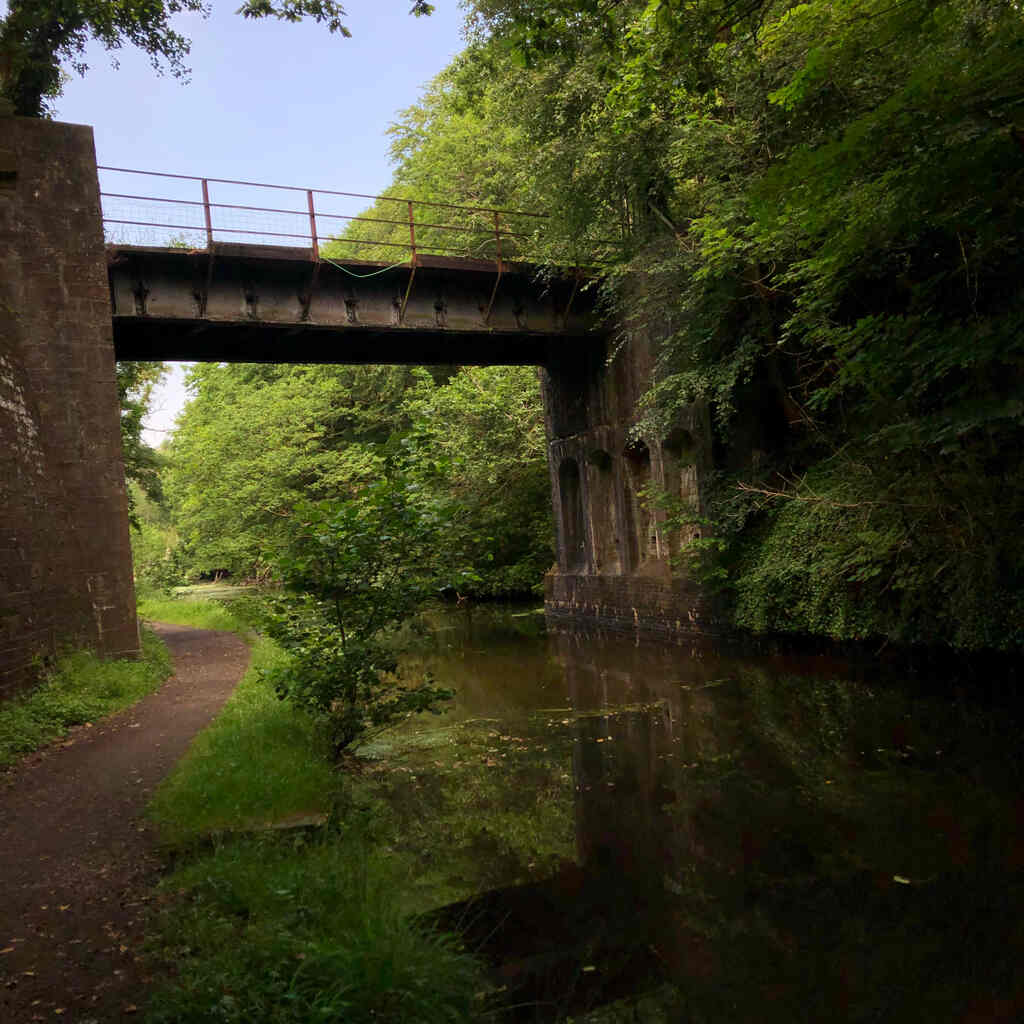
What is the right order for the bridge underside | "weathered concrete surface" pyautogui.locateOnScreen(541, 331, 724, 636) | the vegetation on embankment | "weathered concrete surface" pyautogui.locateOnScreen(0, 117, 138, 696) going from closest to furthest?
"weathered concrete surface" pyautogui.locateOnScreen(0, 117, 138, 696) → the bridge underside → "weathered concrete surface" pyautogui.locateOnScreen(541, 331, 724, 636) → the vegetation on embankment

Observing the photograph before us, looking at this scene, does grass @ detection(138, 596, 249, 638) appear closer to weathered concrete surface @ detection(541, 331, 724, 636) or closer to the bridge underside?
the bridge underside

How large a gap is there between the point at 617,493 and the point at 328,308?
783 centimetres

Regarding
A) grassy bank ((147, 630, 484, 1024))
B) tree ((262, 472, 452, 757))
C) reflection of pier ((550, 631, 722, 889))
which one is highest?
tree ((262, 472, 452, 757))

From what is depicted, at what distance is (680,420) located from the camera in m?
17.5

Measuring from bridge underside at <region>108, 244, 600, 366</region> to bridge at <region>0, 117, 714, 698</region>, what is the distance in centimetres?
4

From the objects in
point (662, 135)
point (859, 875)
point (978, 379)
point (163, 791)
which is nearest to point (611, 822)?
point (859, 875)

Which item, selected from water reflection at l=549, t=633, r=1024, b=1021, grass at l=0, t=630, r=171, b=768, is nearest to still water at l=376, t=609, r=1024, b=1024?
water reflection at l=549, t=633, r=1024, b=1021

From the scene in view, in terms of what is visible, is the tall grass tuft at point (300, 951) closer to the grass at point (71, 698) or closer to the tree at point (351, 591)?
the tree at point (351, 591)

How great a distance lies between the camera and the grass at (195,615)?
21.8m

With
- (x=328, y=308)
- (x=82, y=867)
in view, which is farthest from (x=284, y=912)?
(x=328, y=308)

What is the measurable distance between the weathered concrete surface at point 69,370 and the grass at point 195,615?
681 centimetres

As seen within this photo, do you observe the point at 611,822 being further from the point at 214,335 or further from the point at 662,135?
the point at 214,335

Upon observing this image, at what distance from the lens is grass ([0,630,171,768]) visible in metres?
8.72

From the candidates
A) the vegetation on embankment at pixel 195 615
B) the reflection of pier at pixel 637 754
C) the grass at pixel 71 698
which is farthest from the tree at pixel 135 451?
the reflection of pier at pixel 637 754
